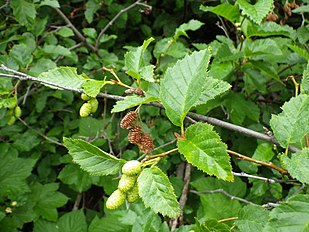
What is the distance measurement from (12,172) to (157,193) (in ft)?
5.39

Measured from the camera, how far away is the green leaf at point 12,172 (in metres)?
2.21

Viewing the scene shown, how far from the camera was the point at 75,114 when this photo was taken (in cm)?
252

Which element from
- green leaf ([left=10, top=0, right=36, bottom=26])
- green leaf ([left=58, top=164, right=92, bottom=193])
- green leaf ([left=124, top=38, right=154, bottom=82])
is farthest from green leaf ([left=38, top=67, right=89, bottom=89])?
green leaf ([left=58, top=164, right=92, bottom=193])

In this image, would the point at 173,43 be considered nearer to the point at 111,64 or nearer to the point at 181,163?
the point at 111,64

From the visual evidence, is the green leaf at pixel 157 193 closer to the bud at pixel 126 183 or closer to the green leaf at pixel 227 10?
the bud at pixel 126 183

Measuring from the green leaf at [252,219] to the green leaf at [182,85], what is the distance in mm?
366

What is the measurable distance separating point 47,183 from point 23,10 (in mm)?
1133

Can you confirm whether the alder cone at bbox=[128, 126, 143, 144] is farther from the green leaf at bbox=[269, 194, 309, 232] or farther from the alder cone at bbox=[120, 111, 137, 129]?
the green leaf at bbox=[269, 194, 309, 232]

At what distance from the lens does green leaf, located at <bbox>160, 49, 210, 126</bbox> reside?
2.93ft

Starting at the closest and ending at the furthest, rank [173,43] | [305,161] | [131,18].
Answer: [305,161]
[173,43]
[131,18]

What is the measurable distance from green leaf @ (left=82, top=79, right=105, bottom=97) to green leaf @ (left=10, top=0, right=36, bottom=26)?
1084mm

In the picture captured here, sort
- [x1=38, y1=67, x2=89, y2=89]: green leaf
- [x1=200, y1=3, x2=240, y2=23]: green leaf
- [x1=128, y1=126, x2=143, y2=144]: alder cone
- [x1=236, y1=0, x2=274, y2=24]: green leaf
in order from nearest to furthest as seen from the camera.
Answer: [x1=128, y1=126, x2=143, y2=144]: alder cone → [x1=38, y1=67, x2=89, y2=89]: green leaf → [x1=236, y1=0, x2=274, y2=24]: green leaf → [x1=200, y1=3, x2=240, y2=23]: green leaf

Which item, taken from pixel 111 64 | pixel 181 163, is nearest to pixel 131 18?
pixel 111 64

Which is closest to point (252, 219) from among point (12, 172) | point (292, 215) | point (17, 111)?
point (292, 215)
